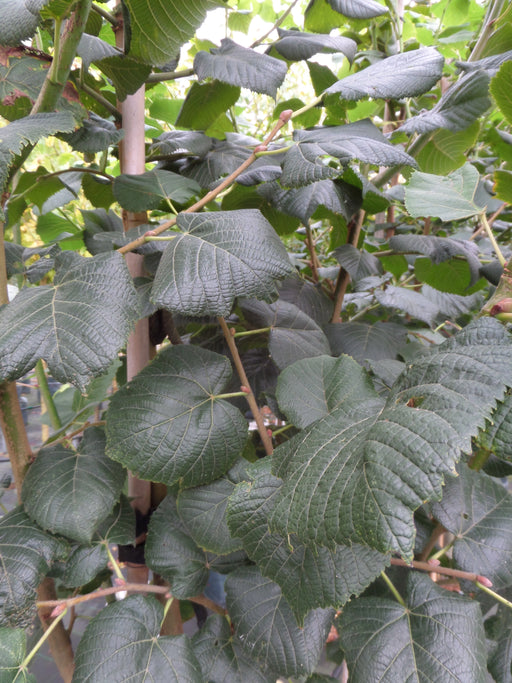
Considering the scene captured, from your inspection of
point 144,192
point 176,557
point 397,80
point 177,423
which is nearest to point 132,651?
point 176,557

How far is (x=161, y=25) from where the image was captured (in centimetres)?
48

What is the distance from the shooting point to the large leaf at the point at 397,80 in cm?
44

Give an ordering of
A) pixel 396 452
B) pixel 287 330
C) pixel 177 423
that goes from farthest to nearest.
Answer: pixel 287 330 → pixel 177 423 → pixel 396 452

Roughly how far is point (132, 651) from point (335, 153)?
1.76 ft

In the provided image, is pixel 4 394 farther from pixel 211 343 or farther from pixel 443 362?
pixel 443 362

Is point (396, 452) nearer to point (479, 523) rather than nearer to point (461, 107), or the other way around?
point (479, 523)

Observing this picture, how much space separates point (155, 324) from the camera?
0.62m

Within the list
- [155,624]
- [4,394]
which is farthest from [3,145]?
[155,624]

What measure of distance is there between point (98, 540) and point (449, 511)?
0.40m

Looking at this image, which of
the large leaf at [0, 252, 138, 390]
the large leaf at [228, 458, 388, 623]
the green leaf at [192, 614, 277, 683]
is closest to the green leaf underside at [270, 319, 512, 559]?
the large leaf at [228, 458, 388, 623]

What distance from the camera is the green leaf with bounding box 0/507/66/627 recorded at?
44cm

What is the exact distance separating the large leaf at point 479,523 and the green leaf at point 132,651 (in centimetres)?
30

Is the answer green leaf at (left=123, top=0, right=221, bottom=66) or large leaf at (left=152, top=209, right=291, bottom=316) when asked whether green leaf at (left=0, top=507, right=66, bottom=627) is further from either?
green leaf at (left=123, top=0, right=221, bottom=66)

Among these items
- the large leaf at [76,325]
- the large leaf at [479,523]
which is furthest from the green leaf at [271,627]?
the large leaf at [76,325]
